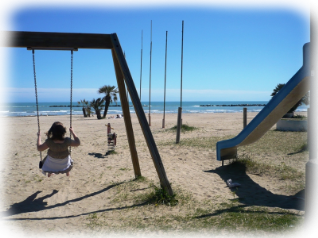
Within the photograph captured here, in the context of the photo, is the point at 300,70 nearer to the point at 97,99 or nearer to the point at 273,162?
the point at 273,162

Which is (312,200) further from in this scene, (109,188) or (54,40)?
(54,40)

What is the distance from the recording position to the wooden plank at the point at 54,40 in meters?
4.98

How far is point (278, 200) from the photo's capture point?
4867 mm

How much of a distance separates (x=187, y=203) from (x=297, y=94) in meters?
3.17

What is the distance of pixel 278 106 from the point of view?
19.6ft

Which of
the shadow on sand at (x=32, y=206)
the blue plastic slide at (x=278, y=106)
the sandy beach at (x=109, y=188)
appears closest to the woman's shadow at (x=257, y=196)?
the sandy beach at (x=109, y=188)

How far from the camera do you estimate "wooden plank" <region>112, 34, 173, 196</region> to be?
4.84m

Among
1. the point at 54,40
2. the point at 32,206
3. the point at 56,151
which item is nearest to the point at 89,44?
the point at 54,40

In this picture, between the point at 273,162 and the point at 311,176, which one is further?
the point at 273,162

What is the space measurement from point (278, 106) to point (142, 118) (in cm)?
289

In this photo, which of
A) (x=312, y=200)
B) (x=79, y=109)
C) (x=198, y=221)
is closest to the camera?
(x=312, y=200)

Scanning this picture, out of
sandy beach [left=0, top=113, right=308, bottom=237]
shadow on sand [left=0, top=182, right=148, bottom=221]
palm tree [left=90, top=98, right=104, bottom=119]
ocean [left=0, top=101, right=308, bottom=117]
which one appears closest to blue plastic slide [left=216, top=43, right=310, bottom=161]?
sandy beach [left=0, top=113, right=308, bottom=237]

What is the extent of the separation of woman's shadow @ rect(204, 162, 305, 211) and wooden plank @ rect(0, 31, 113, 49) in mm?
3629

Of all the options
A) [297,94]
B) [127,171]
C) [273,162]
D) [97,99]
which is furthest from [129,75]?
[97,99]
